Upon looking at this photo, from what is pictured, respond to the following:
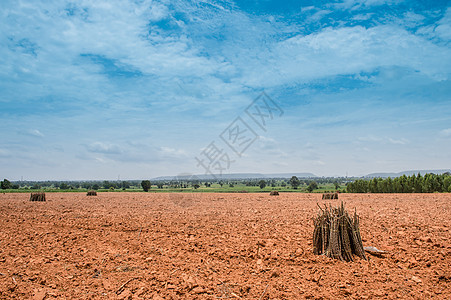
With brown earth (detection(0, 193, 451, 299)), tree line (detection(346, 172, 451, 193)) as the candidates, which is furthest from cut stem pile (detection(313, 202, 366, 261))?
tree line (detection(346, 172, 451, 193))

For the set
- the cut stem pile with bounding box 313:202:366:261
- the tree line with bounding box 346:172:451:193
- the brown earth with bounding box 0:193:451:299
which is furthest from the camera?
the tree line with bounding box 346:172:451:193

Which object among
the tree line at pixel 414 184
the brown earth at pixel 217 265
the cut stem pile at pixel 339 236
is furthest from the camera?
the tree line at pixel 414 184

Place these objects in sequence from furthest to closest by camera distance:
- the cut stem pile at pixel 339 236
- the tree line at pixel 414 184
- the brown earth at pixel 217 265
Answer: the tree line at pixel 414 184 → the cut stem pile at pixel 339 236 → the brown earth at pixel 217 265

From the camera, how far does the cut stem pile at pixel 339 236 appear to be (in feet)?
26.8

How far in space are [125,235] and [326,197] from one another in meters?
24.3

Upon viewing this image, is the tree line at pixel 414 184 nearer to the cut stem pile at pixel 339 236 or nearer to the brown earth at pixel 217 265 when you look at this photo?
the brown earth at pixel 217 265

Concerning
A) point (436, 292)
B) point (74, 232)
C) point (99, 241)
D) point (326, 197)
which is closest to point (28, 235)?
point (74, 232)

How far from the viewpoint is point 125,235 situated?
1126cm

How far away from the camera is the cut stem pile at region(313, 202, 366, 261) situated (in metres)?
8.16

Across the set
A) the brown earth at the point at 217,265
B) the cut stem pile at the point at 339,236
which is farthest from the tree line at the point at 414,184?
the cut stem pile at the point at 339,236

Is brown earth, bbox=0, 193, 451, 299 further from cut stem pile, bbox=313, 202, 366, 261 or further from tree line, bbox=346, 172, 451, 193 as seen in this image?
tree line, bbox=346, 172, 451, 193

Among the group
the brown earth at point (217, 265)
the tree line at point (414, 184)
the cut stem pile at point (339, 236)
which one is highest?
the tree line at point (414, 184)

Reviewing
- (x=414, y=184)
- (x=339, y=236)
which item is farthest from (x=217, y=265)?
(x=414, y=184)

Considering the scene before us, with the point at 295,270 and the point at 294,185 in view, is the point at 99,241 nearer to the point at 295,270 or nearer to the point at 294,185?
the point at 295,270
